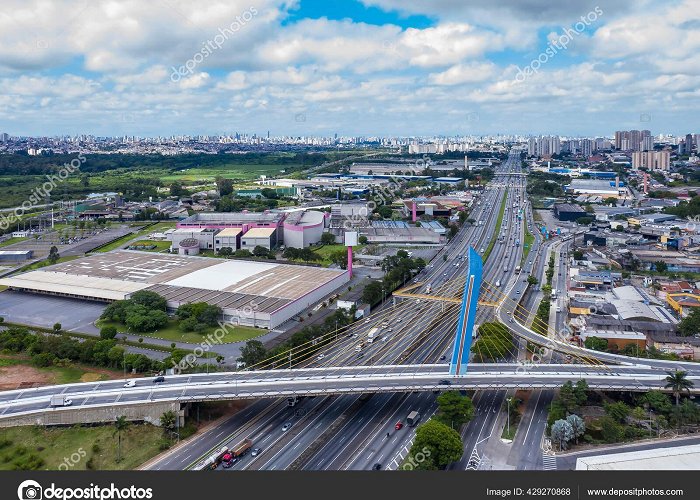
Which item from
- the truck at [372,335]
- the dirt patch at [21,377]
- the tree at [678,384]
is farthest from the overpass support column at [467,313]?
the dirt patch at [21,377]

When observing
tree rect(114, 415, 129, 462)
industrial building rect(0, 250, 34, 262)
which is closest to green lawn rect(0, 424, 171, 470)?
tree rect(114, 415, 129, 462)

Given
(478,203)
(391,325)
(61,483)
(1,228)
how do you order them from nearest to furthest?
(61,483)
(391,325)
(1,228)
(478,203)

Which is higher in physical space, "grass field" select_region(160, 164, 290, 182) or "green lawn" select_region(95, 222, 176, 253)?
"grass field" select_region(160, 164, 290, 182)

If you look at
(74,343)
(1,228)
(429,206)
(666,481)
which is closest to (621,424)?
(666,481)

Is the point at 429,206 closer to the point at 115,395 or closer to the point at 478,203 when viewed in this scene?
the point at 478,203

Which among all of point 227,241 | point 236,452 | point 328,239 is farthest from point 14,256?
point 236,452

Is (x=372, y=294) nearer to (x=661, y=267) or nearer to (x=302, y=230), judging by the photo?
(x=302, y=230)

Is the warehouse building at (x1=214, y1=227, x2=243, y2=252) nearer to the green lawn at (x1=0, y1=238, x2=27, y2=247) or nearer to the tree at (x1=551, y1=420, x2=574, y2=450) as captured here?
the green lawn at (x1=0, y1=238, x2=27, y2=247)
